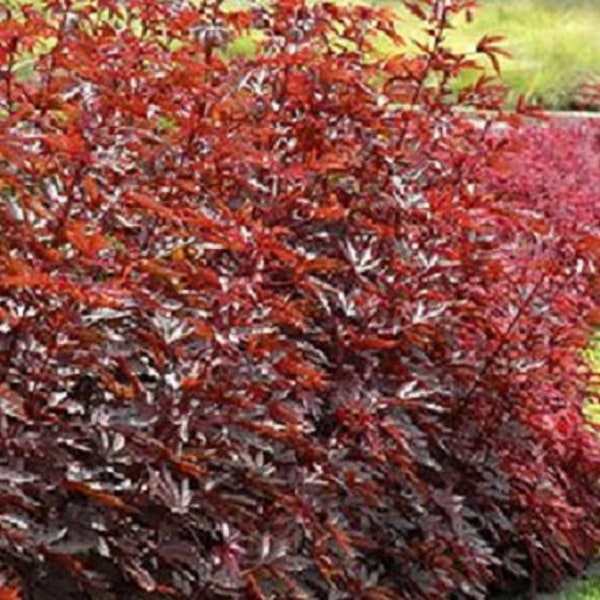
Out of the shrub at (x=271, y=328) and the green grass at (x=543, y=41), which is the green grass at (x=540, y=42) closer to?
the green grass at (x=543, y=41)

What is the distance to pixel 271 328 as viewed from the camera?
3709 mm

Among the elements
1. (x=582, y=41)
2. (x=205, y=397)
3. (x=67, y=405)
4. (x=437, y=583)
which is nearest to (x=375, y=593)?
(x=437, y=583)

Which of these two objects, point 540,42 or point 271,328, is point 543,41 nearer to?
point 540,42

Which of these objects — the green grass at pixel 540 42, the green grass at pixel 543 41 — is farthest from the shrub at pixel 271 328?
the green grass at pixel 543 41

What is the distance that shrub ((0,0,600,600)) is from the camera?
11.0 feet

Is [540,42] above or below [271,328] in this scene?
below

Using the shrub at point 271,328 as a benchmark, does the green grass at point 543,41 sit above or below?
below

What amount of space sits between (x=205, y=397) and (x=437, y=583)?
1069 millimetres

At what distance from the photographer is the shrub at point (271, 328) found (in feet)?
11.0

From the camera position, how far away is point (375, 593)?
4062 mm

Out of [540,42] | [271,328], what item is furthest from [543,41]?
[271,328]

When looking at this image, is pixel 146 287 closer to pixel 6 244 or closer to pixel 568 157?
pixel 6 244

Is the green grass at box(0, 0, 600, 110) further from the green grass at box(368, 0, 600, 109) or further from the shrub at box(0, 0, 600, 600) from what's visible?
the shrub at box(0, 0, 600, 600)

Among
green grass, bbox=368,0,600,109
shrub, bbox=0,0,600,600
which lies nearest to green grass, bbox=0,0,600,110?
green grass, bbox=368,0,600,109
